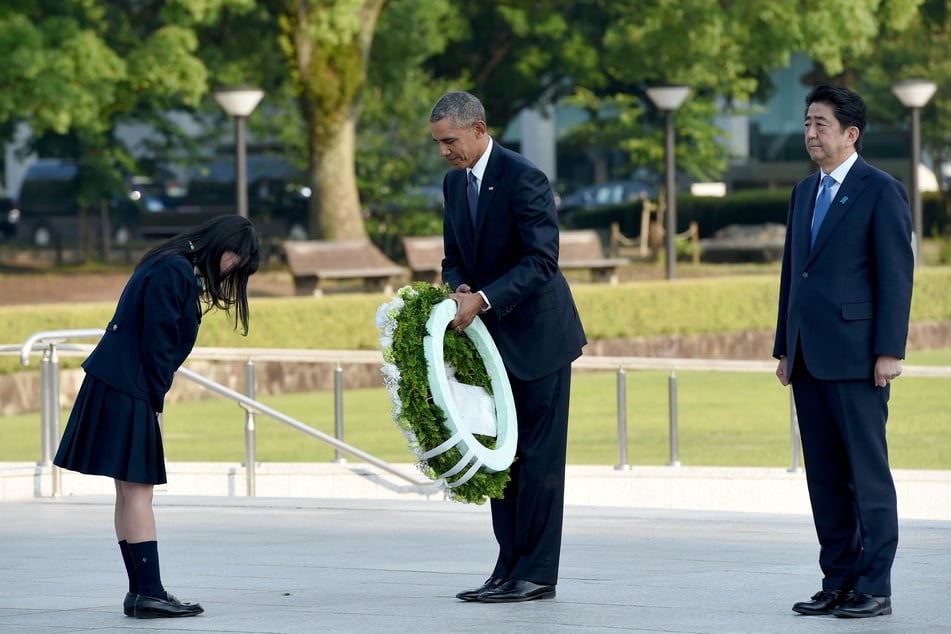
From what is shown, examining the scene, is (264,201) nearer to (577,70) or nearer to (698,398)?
(577,70)

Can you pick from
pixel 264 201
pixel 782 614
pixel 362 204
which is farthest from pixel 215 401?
pixel 264 201

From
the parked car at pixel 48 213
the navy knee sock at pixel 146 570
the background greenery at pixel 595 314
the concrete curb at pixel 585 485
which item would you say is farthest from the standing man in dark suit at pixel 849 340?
the parked car at pixel 48 213

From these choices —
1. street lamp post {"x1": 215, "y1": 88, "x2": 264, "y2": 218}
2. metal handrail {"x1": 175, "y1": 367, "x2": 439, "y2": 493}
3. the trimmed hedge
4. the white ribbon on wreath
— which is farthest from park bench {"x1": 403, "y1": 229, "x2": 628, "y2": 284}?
the white ribbon on wreath

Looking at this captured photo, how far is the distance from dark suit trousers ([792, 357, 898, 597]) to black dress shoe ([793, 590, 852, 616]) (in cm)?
5

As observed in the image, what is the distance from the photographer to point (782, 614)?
19.6ft

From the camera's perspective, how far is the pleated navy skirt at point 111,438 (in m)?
6.19

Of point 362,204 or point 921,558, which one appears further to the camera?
point 362,204

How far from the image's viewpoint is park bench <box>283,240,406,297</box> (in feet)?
77.3

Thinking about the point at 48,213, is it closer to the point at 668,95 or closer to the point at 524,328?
the point at 668,95

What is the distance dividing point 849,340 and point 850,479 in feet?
1.72

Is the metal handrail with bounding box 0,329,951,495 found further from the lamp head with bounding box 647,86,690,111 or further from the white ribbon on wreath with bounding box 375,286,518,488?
the lamp head with bounding box 647,86,690,111

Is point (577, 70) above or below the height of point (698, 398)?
above

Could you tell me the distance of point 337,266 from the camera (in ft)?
79.6

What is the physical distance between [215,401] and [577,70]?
19314 millimetres
